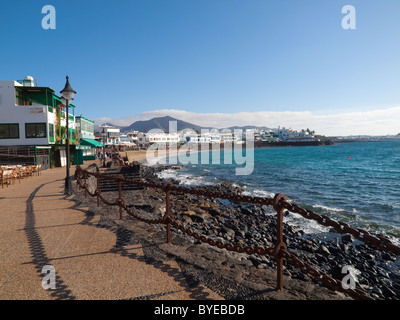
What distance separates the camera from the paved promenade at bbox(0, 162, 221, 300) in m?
3.12

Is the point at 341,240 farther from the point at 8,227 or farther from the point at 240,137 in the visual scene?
the point at 240,137

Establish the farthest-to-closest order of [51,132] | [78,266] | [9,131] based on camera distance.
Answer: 1. [51,132]
2. [9,131]
3. [78,266]

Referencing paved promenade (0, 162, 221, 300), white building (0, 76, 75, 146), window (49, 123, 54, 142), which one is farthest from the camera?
window (49, 123, 54, 142)

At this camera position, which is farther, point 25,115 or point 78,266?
point 25,115

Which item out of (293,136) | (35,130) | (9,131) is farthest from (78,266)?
(293,136)

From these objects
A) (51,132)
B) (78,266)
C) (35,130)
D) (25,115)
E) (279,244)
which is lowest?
(78,266)

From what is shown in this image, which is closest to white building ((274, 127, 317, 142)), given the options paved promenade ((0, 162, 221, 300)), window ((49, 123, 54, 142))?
window ((49, 123, 54, 142))

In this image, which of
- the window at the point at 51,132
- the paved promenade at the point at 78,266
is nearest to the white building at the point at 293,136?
the window at the point at 51,132

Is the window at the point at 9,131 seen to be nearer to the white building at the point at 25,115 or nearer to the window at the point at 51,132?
the white building at the point at 25,115

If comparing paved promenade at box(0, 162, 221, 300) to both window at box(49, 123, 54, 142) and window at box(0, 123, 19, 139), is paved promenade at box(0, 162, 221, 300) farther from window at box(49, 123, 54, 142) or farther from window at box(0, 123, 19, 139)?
window at box(0, 123, 19, 139)

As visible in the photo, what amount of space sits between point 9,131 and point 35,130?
2.15 metres

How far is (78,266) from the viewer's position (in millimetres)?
3863

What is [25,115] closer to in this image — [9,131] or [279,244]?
[9,131]

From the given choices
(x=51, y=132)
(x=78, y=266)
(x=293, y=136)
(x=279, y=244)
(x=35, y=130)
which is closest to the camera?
(x=279, y=244)
